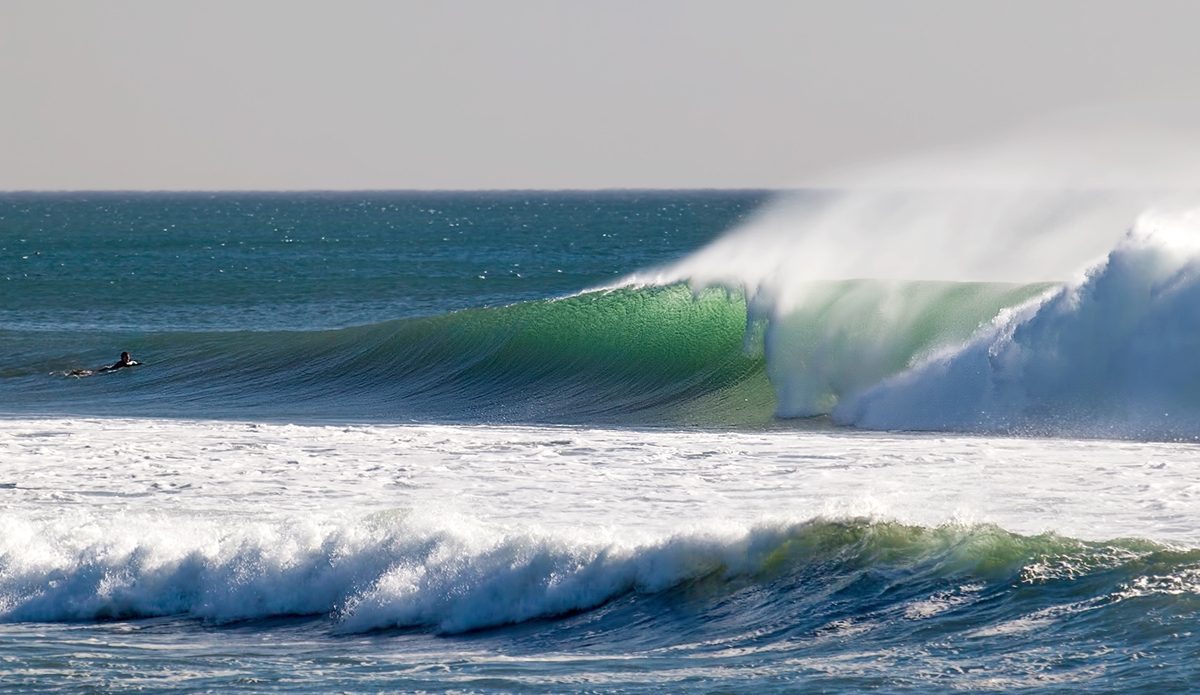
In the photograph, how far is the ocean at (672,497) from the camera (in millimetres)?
6156

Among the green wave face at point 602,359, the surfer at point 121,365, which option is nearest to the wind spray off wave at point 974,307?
the green wave face at point 602,359

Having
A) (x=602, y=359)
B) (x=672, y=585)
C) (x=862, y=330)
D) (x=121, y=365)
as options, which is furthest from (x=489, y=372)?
(x=672, y=585)

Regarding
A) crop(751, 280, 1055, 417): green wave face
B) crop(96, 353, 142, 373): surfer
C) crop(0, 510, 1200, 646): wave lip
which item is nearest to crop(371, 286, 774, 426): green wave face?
crop(751, 280, 1055, 417): green wave face

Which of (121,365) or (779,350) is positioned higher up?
(779,350)

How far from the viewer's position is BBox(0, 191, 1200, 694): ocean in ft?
20.2

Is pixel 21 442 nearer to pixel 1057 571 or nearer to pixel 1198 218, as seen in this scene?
pixel 1057 571

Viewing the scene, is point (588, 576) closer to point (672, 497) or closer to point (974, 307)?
point (672, 497)

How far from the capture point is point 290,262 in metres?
51.8

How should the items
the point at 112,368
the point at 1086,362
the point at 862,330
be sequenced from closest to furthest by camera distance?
the point at 1086,362 < the point at 862,330 < the point at 112,368

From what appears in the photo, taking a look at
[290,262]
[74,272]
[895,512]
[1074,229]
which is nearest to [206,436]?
[895,512]

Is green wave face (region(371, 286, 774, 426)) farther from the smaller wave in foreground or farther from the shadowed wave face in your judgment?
the smaller wave in foreground

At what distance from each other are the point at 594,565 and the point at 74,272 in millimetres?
42278

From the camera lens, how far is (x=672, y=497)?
28.6 ft

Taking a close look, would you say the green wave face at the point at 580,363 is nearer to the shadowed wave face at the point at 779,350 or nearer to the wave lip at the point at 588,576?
the shadowed wave face at the point at 779,350
